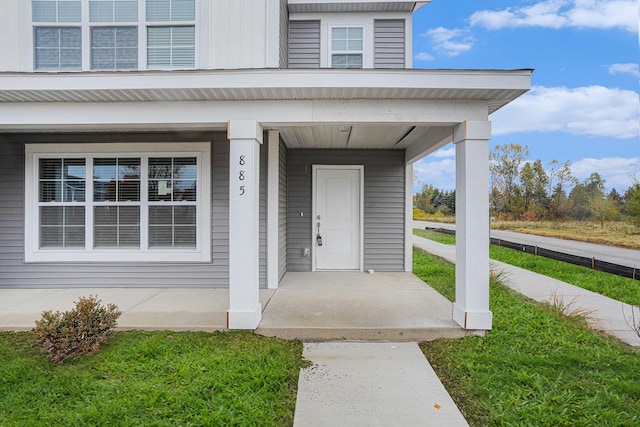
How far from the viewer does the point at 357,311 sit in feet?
13.8

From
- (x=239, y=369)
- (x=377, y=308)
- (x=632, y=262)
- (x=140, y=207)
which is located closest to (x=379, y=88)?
(x=377, y=308)

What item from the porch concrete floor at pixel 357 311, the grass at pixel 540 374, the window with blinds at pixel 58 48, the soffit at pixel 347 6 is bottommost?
the grass at pixel 540 374

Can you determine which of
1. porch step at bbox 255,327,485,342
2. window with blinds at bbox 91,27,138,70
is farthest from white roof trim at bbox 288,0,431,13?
porch step at bbox 255,327,485,342

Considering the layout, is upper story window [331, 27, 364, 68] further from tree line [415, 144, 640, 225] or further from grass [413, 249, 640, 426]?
tree line [415, 144, 640, 225]

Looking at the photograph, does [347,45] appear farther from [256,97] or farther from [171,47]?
[256,97]

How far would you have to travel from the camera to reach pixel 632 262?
8641mm

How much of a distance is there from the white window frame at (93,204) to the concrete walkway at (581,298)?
5.07 meters

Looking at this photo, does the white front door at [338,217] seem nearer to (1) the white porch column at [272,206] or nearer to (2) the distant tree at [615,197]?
(1) the white porch column at [272,206]

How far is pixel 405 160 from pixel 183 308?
4564 millimetres

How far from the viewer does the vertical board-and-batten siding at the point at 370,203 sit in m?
6.77

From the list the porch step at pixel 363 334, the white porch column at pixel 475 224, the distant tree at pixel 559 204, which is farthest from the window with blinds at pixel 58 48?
the distant tree at pixel 559 204

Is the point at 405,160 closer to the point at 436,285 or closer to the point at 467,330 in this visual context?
the point at 436,285

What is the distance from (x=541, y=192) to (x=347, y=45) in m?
21.8

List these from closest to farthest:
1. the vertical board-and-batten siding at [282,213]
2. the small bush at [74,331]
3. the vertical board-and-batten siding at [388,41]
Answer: the small bush at [74,331] < the vertical board-and-batten siding at [282,213] < the vertical board-and-batten siding at [388,41]
